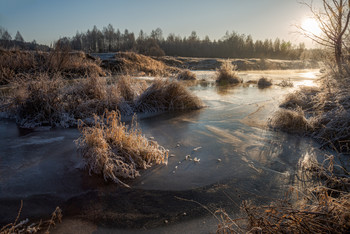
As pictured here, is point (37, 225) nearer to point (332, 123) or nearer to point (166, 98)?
point (332, 123)

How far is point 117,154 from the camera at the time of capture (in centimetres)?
359

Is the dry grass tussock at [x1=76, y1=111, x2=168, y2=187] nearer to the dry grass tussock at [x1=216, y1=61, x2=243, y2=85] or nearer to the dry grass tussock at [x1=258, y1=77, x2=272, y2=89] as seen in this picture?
the dry grass tussock at [x1=216, y1=61, x2=243, y2=85]

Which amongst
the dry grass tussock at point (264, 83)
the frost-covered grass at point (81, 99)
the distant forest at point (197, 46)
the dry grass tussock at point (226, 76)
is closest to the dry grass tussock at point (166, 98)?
the frost-covered grass at point (81, 99)

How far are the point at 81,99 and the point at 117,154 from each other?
3940mm

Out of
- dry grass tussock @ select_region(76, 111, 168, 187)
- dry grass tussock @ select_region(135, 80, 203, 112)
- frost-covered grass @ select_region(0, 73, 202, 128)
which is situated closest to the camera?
dry grass tussock @ select_region(76, 111, 168, 187)

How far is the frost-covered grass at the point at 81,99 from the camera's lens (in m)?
6.19

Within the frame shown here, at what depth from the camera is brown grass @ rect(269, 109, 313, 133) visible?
5.68m

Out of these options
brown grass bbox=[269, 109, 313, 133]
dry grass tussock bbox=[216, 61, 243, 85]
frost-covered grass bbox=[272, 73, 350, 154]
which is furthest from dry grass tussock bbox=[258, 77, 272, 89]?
brown grass bbox=[269, 109, 313, 133]

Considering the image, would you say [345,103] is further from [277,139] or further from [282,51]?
[282,51]

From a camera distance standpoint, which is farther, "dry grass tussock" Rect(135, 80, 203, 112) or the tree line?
the tree line

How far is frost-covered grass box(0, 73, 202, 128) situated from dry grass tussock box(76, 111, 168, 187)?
7.62 ft

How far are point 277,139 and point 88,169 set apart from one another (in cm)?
393

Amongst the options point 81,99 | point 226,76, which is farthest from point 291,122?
point 226,76

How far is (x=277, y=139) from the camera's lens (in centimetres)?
516
